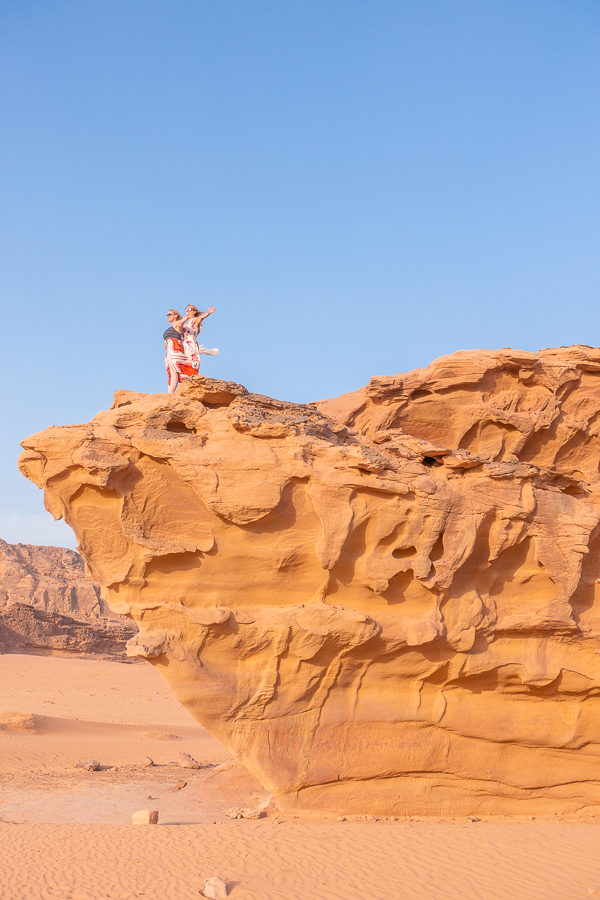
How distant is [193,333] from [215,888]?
652 centimetres

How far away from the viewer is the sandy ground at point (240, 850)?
279 inches

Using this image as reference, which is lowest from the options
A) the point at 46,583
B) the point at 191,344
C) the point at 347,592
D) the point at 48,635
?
the point at 48,635

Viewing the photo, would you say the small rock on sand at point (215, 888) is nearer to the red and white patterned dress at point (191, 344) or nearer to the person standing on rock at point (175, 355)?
the person standing on rock at point (175, 355)

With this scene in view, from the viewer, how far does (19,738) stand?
1577 cm

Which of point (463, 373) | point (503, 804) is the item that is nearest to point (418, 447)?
point (463, 373)

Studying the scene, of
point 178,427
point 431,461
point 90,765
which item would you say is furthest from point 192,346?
point 90,765

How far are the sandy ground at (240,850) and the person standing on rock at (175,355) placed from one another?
552 cm

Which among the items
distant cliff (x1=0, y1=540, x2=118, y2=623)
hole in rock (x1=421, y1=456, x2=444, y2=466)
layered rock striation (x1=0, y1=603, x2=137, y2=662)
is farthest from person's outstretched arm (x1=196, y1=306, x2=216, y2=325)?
distant cliff (x1=0, y1=540, x2=118, y2=623)

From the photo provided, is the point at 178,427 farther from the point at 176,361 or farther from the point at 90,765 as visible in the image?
the point at 90,765

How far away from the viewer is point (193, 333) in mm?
9906

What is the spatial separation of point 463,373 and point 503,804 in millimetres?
6382

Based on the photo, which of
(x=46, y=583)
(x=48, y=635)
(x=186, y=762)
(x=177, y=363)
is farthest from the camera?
(x=46, y=583)

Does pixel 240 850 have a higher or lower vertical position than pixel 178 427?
lower

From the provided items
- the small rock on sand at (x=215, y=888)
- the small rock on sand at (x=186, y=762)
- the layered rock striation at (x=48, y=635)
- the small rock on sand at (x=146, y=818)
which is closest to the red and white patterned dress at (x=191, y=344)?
the small rock on sand at (x=146, y=818)
